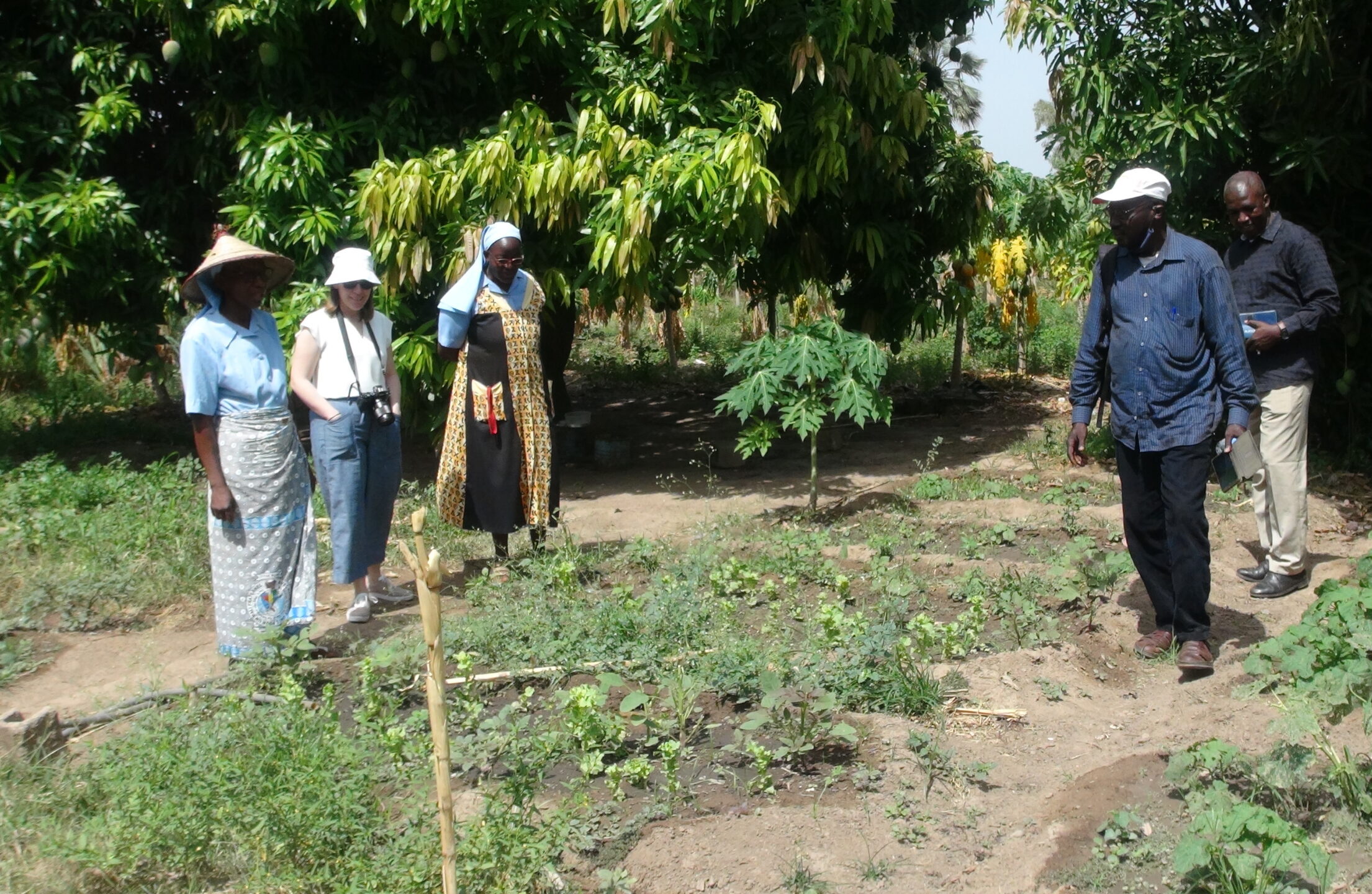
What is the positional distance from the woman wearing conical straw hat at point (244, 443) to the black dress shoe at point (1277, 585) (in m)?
3.80

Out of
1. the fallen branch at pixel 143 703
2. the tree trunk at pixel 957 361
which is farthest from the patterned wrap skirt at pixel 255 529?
the tree trunk at pixel 957 361

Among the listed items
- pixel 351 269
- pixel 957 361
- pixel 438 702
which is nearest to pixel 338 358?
pixel 351 269

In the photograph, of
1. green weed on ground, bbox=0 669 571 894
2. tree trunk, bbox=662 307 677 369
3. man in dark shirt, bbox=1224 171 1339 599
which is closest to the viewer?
green weed on ground, bbox=0 669 571 894

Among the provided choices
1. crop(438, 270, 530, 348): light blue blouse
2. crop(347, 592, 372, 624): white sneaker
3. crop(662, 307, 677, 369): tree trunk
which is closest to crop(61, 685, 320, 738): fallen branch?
crop(347, 592, 372, 624): white sneaker

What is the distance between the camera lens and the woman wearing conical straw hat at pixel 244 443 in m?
4.35

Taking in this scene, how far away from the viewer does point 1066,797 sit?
3479 mm

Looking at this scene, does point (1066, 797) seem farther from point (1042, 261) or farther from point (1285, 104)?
point (1042, 261)

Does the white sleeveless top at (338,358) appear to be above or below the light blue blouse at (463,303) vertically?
below

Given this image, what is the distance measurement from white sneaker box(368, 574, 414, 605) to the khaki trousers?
12.0ft

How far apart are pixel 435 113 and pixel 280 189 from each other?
1187 millimetres

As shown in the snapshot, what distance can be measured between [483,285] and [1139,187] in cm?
279

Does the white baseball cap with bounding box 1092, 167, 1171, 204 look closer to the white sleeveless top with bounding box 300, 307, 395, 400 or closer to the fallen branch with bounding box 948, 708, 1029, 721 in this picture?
the fallen branch with bounding box 948, 708, 1029, 721

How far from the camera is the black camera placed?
5.28 metres

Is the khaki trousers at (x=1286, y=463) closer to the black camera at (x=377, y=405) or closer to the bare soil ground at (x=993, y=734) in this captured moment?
the bare soil ground at (x=993, y=734)
